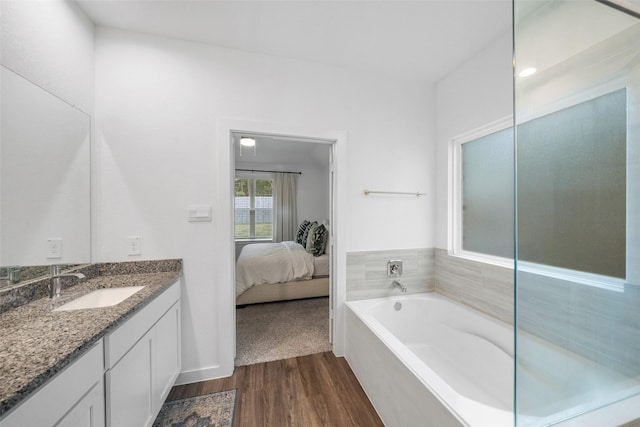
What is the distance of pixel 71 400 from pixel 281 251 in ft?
8.57

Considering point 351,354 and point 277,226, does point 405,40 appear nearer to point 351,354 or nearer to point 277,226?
point 351,354

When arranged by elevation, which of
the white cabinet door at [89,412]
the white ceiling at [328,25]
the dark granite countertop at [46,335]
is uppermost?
the white ceiling at [328,25]

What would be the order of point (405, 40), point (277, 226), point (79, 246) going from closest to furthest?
point (79, 246) → point (405, 40) → point (277, 226)

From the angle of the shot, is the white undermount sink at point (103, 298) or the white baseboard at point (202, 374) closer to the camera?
the white undermount sink at point (103, 298)

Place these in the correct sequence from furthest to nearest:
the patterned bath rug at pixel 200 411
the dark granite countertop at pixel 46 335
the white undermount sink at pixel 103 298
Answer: the patterned bath rug at pixel 200 411
the white undermount sink at pixel 103 298
the dark granite countertop at pixel 46 335

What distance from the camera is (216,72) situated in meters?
1.79

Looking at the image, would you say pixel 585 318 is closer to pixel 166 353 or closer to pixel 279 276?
pixel 166 353

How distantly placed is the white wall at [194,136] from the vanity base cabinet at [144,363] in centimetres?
22

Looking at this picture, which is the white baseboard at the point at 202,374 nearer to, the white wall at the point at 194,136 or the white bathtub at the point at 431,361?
the white wall at the point at 194,136

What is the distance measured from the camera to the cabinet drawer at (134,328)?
0.95m

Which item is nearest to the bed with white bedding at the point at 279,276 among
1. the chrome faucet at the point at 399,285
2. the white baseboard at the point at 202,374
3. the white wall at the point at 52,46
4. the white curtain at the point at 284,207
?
the white baseboard at the point at 202,374

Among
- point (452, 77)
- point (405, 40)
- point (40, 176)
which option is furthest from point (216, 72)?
point (452, 77)

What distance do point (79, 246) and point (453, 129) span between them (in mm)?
3015

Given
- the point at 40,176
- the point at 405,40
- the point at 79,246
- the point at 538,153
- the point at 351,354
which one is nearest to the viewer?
the point at 538,153
